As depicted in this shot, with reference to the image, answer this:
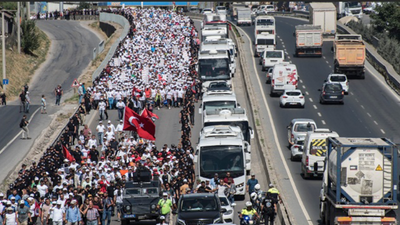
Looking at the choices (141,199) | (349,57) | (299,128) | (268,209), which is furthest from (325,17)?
(268,209)

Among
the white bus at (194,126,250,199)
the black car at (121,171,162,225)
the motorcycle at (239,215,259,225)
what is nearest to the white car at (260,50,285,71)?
the white bus at (194,126,250,199)

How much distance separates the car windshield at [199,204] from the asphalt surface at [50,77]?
14518mm

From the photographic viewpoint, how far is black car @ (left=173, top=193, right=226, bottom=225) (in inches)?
900

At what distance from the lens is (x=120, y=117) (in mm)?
43969

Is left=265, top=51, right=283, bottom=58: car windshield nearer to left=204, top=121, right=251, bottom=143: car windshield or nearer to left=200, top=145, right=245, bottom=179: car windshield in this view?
left=204, top=121, right=251, bottom=143: car windshield

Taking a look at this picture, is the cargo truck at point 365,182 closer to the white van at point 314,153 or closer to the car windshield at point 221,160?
the car windshield at point 221,160

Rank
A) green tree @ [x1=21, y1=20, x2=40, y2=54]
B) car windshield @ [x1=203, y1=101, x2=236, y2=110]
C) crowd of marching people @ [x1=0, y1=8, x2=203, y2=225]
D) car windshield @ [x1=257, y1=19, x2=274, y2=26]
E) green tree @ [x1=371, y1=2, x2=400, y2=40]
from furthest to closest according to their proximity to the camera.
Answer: green tree @ [x1=371, y1=2, x2=400, y2=40] < green tree @ [x1=21, y1=20, x2=40, y2=54] < car windshield @ [x1=257, y1=19, x2=274, y2=26] < car windshield @ [x1=203, y1=101, x2=236, y2=110] < crowd of marching people @ [x1=0, y1=8, x2=203, y2=225]

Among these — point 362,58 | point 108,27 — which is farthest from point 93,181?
point 108,27

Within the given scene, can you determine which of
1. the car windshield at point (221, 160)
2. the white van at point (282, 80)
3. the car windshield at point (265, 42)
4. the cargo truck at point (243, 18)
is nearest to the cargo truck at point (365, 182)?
the car windshield at point (221, 160)

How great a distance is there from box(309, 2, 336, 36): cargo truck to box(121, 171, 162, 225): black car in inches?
2097

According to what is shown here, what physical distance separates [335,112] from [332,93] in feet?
7.79

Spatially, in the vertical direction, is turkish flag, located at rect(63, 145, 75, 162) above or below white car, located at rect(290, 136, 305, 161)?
above

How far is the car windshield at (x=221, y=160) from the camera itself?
3003 cm

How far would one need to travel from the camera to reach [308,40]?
6994cm
